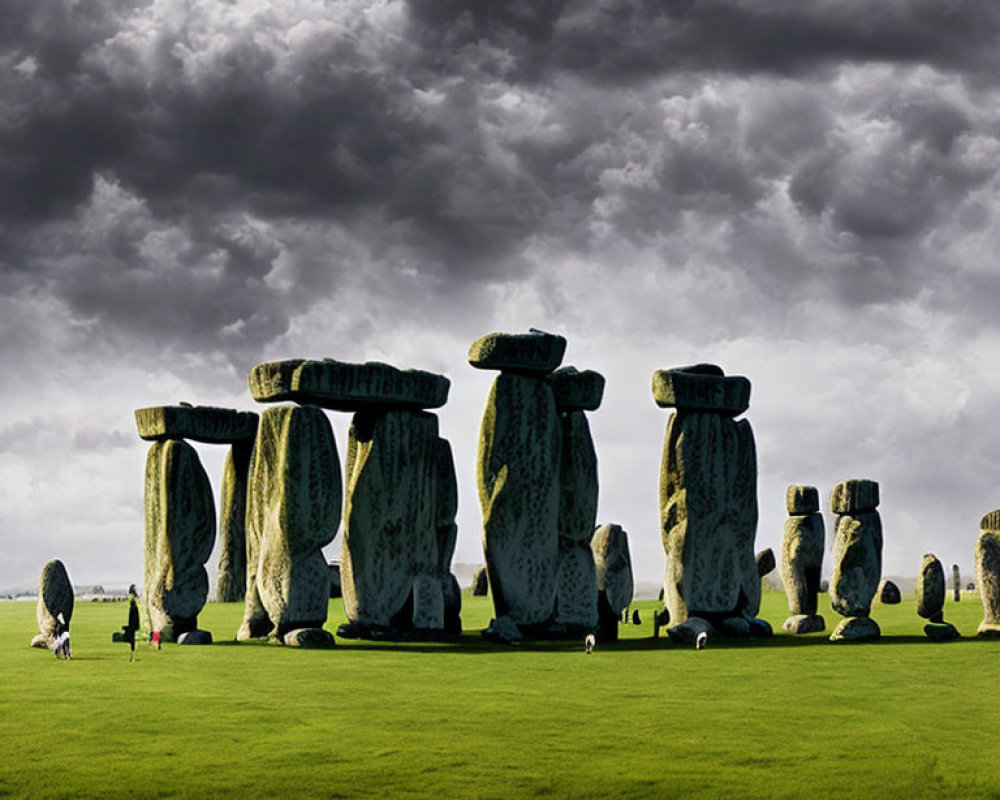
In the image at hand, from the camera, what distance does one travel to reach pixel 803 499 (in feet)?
70.6

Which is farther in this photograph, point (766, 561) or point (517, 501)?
point (766, 561)

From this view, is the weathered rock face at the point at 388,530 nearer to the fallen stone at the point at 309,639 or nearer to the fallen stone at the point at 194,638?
the fallen stone at the point at 309,639

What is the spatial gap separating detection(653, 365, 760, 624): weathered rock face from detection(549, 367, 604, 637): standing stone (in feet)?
3.66

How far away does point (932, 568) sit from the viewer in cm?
2125

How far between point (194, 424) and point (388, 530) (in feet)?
12.1

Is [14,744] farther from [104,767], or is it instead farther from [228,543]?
[228,543]

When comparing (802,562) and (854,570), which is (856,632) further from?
(802,562)

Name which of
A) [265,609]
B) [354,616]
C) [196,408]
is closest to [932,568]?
[354,616]

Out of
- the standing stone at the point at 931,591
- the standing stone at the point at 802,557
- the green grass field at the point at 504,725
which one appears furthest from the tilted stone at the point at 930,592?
the green grass field at the point at 504,725

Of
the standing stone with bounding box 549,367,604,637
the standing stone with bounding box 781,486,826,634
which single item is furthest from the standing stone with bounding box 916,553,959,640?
the standing stone with bounding box 549,367,604,637

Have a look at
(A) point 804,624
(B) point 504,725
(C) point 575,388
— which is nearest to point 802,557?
(A) point 804,624

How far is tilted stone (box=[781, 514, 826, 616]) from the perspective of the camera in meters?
20.8

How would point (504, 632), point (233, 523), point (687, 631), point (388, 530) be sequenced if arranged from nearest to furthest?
point (687, 631) < point (504, 632) < point (388, 530) < point (233, 523)

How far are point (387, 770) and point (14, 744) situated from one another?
2875mm
